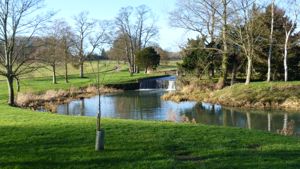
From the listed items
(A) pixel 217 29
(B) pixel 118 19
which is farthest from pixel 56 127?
(B) pixel 118 19

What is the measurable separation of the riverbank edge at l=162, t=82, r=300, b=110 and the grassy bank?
731 inches

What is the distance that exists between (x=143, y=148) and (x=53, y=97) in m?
28.2

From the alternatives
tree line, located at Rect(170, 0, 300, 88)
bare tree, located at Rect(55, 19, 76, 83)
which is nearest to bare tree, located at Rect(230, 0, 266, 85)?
tree line, located at Rect(170, 0, 300, 88)

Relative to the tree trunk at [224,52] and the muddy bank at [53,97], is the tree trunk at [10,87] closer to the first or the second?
the muddy bank at [53,97]

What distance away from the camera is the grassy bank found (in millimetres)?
8969

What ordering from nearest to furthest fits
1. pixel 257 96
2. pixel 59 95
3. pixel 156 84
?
pixel 257 96 → pixel 59 95 → pixel 156 84

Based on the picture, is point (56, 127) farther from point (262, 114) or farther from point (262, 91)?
point (262, 91)

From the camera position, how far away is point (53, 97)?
37219 millimetres

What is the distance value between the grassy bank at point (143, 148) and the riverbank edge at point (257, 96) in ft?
60.9

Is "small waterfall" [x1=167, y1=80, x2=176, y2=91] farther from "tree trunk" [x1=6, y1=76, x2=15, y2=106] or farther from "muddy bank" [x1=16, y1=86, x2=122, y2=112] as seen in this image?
"tree trunk" [x1=6, y1=76, x2=15, y2=106]

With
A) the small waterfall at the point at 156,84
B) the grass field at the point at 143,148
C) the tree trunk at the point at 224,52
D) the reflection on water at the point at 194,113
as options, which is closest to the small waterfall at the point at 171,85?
the small waterfall at the point at 156,84

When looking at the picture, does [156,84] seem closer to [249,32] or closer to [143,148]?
[249,32]

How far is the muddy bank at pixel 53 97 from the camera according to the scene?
1226 inches

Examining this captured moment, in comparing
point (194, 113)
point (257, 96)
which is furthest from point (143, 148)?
point (257, 96)
